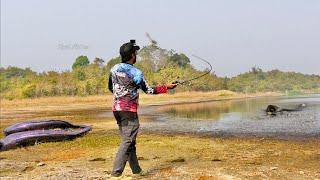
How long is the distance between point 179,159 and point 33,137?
19.2 ft

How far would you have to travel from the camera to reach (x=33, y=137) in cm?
1442

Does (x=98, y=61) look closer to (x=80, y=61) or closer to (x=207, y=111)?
(x=80, y=61)

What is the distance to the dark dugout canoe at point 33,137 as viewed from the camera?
13617 millimetres

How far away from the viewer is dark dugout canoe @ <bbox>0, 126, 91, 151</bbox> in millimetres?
13617

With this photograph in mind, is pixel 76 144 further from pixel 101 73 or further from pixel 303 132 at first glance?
pixel 101 73

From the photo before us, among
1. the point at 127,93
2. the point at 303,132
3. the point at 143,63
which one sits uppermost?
the point at 143,63

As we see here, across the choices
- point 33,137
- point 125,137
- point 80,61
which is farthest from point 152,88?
point 80,61

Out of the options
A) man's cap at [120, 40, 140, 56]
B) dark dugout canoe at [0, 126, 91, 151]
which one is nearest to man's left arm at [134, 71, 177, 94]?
man's cap at [120, 40, 140, 56]

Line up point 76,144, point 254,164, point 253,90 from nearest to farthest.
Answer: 1. point 254,164
2. point 76,144
3. point 253,90

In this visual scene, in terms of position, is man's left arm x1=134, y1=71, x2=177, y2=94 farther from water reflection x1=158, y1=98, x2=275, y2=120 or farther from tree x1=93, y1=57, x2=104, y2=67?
tree x1=93, y1=57, x2=104, y2=67

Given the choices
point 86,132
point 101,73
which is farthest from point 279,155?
point 101,73

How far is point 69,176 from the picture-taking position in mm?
8719

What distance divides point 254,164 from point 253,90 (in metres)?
98.7

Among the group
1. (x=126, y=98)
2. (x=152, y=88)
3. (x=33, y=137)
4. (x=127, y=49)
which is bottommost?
(x=33, y=137)
